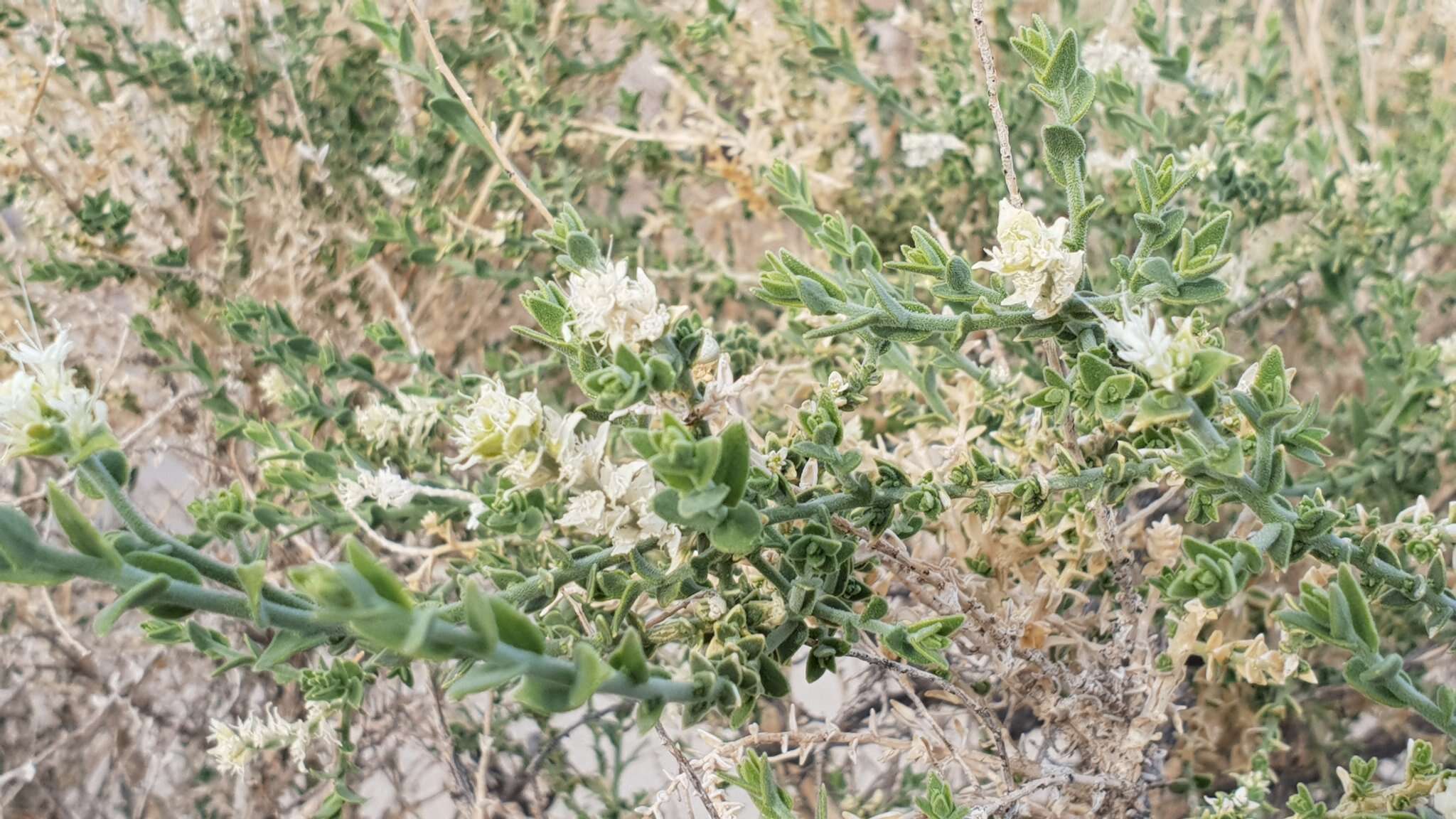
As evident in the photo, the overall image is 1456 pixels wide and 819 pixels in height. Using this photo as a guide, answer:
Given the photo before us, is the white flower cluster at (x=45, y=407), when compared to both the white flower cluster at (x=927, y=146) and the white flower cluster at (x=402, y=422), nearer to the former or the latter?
the white flower cluster at (x=402, y=422)

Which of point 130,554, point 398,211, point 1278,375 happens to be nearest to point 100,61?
point 398,211

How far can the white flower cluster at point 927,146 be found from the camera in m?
0.77

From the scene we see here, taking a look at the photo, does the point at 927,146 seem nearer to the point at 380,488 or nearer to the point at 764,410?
the point at 764,410

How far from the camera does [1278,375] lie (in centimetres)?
35

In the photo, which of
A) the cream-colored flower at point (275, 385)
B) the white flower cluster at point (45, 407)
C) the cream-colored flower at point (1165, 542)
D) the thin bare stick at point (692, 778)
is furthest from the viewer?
the cream-colored flower at point (275, 385)

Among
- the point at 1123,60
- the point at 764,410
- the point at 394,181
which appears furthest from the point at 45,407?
the point at 1123,60

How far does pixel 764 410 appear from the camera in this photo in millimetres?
679

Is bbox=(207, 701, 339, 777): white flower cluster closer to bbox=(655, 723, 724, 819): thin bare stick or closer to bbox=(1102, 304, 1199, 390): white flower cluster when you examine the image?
bbox=(655, 723, 724, 819): thin bare stick

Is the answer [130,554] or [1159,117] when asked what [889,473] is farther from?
[1159,117]

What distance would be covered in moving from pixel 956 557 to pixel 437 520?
270mm

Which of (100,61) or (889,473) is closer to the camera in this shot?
(889,473)

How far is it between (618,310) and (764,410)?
0.34 meters

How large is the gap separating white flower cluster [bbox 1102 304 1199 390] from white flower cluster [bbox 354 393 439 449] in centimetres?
40

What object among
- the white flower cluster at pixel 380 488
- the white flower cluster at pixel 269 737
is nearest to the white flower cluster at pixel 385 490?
the white flower cluster at pixel 380 488
